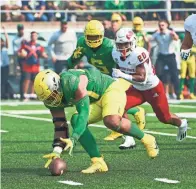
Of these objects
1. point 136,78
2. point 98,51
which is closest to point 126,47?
point 136,78

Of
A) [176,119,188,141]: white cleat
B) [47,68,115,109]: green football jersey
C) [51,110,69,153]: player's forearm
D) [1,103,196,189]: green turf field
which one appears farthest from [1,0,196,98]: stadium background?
[51,110,69,153]: player's forearm

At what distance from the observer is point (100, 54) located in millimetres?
11883

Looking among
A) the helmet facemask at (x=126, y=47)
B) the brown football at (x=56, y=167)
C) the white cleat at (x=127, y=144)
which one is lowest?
the white cleat at (x=127, y=144)

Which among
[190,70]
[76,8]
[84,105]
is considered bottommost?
[190,70]

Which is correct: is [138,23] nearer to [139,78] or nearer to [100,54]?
[100,54]

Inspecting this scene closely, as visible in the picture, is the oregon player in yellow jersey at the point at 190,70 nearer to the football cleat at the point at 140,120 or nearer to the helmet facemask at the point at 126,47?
the football cleat at the point at 140,120

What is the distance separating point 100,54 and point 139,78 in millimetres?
1219

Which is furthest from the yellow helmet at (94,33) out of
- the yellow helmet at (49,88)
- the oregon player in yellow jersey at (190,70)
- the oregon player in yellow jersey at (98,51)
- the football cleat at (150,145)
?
the oregon player in yellow jersey at (190,70)

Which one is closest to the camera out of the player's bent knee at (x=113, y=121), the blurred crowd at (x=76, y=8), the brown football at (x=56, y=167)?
the brown football at (x=56, y=167)

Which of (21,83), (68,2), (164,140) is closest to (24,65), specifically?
(21,83)

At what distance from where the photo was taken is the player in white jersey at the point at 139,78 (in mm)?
10797

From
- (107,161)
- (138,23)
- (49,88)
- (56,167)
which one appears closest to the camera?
(49,88)

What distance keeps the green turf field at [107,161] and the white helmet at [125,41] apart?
3.94ft

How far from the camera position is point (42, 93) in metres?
8.70
